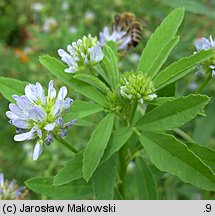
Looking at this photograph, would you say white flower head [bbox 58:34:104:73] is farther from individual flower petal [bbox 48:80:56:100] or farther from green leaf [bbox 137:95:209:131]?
green leaf [bbox 137:95:209:131]

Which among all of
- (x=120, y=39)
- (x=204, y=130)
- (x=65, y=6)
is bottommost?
(x=204, y=130)

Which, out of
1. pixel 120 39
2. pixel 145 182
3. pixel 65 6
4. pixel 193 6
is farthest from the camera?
pixel 65 6

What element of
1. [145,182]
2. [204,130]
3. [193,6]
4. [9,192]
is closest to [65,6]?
[193,6]

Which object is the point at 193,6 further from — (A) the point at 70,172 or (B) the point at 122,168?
(A) the point at 70,172

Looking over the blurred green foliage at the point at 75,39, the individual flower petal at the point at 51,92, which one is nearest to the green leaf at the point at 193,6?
the blurred green foliage at the point at 75,39

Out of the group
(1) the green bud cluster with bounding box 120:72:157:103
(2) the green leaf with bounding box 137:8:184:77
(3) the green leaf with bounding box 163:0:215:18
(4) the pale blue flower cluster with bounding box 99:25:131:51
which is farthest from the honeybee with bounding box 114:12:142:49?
(1) the green bud cluster with bounding box 120:72:157:103

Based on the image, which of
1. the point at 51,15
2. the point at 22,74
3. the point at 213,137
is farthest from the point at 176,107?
the point at 51,15

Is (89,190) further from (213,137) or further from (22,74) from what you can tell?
(22,74)
